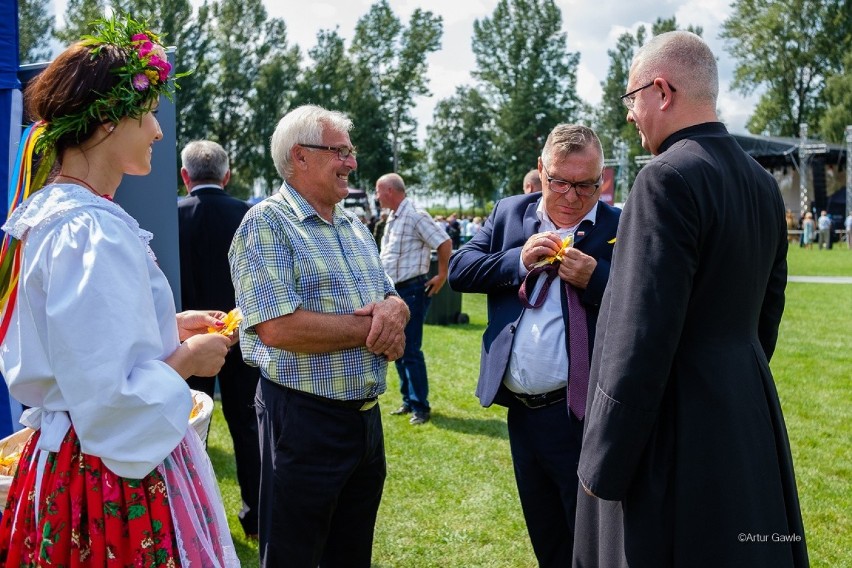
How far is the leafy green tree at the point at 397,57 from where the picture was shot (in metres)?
55.5

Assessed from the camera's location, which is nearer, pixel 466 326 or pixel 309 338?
pixel 309 338

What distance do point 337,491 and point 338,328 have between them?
0.61 metres

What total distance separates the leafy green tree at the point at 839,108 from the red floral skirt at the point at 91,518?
2021 inches

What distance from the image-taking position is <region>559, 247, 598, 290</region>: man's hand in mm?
2717

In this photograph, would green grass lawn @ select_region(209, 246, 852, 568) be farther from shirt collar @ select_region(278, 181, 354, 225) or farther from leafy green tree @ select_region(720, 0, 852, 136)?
leafy green tree @ select_region(720, 0, 852, 136)

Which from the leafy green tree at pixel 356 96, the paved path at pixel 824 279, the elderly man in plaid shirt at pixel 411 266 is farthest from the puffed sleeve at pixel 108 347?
the leafy green tree at pixel 356 96

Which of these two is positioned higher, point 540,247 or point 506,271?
point 540,247

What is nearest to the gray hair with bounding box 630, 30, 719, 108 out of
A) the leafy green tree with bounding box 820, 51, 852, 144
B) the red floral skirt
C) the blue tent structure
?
the red floral skirt

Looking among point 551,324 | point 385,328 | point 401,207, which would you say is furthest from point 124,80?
point 401,207

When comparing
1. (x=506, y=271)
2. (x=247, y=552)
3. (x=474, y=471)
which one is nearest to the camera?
(x=506, y=271)

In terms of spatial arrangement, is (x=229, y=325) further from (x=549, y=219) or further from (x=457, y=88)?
(x=457, y=88)

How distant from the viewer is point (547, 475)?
9.68 ft

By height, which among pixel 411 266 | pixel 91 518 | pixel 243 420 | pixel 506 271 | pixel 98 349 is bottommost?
pixel 243 420

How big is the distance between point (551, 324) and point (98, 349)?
1.73 m
